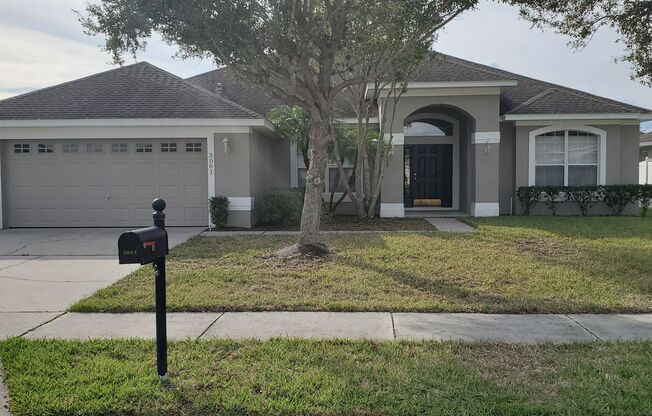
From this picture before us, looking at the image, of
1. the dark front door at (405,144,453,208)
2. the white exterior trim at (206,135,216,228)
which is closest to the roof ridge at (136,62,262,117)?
the white exterior trim at (206,135,216,228)

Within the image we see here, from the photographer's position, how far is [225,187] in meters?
14.1

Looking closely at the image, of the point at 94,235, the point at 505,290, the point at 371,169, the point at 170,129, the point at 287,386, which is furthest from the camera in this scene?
the point at 371,169

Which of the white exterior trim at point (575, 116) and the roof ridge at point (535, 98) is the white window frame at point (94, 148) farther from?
the roof ridge at point (535, 98)

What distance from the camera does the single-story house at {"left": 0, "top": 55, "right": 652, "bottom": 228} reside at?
13.9 meters

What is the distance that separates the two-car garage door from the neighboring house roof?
2.98 meters

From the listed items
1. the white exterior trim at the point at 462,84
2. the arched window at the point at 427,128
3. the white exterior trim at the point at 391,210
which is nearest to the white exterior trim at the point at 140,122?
the white exterior trim at the point at 462,84

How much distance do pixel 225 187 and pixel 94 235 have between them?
3477 millimetres

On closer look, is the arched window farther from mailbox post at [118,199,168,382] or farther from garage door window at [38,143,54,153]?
mailbox post at [118,199,168,382]

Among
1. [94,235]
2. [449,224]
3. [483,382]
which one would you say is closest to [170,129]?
[94,235]

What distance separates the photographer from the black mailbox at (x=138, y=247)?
3.73 meters

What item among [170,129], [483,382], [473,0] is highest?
[473,0]

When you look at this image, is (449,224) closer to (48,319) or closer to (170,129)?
(170,129)

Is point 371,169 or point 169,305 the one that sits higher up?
point 371,169

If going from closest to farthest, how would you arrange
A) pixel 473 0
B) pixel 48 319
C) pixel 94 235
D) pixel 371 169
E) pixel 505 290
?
pixel 48 319 < pixel 505 290 < pixel 473 0 < pixel 94 235 < pixel 371 169
